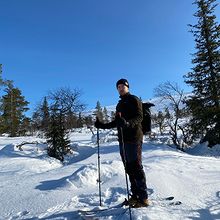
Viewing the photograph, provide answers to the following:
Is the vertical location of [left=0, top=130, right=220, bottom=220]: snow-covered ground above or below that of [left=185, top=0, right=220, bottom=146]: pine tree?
below

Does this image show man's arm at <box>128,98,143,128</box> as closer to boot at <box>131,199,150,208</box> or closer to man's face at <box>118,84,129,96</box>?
man's face at <box>118,84,129,96</box>

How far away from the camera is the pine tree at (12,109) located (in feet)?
136

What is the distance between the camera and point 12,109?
42406 millimetres

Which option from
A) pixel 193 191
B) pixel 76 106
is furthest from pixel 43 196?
pixel 76 106

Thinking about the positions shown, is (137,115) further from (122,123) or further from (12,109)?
(12,109)

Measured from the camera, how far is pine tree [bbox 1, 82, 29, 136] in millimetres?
41531

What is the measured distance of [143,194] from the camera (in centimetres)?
475

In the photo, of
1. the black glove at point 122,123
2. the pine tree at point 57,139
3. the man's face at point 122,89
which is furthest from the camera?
the pine tree at point 57,139

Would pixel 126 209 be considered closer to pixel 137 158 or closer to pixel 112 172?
pixel 137 158

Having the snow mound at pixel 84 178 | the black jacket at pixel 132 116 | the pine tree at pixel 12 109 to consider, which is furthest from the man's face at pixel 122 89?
the pine tree at pixel 12 109

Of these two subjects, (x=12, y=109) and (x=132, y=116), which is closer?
(x=132, y=116)

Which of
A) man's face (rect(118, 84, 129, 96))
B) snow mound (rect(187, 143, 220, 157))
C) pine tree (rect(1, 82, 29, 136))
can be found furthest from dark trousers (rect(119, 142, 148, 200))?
pine tree (rect(1, 82, 29, 136))

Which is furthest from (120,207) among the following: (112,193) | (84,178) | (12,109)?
(12,109)

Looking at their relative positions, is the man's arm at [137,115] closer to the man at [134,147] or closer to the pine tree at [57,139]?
the man at [134,147]
